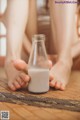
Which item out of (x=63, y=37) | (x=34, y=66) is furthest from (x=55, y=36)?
(x=34, y=66)

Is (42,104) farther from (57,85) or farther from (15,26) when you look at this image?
(15,26)

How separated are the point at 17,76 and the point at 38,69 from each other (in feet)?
0.20

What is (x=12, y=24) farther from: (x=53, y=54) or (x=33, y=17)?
(x=53, y=54)

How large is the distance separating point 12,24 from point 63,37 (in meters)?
0.16

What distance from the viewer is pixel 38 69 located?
0.69 meters

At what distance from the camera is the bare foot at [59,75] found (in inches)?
28.2

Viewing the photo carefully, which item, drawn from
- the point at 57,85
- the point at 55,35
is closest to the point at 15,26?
the point at 55,35

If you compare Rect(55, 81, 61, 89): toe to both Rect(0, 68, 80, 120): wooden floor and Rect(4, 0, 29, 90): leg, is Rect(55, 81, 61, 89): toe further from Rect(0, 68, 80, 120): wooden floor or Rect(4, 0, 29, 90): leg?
Rect(4, 0, 29, 90): leg

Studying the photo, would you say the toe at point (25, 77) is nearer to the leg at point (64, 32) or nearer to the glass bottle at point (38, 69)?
the glass bottle at point (38, 69)

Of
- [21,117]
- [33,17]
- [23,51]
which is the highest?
[33,17]

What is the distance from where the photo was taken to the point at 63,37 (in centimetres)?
80

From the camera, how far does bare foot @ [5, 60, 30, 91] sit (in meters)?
0.69

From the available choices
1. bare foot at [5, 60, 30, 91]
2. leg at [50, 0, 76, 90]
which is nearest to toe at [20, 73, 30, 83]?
bare foot at [5, 60, 30, 91]

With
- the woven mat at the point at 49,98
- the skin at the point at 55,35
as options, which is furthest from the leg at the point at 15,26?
the woven mat at the point at 49,98
